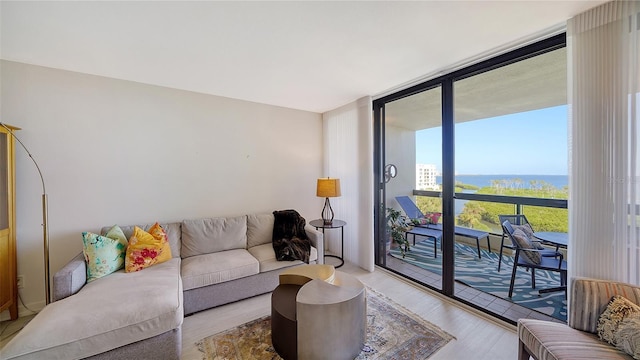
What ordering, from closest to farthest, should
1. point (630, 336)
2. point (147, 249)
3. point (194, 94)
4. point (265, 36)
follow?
point (630, 336)
point (265, 36)
point (147, 249)
point (194, 94)

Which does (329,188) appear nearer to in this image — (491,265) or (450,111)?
(450,111)

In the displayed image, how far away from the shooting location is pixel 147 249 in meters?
2.16

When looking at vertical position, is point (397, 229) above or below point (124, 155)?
below

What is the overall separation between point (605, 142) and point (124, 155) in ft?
13.8

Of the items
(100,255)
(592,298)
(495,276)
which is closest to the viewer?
(592,298)

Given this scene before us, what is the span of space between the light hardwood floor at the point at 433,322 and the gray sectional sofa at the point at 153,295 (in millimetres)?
129

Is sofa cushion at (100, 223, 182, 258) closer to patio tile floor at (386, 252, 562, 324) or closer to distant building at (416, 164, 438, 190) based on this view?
patio tile floor at (386, 252, 562, 324)

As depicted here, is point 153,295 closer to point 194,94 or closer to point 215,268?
point 215,268

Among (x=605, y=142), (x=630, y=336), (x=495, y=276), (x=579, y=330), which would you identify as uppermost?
(x=605, y=142)

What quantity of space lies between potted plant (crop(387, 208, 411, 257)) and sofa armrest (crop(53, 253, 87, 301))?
10.9ft

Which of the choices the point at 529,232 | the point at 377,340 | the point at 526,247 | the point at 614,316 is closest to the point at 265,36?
the point at 377,340

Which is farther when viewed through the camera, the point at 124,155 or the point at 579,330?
the point at 124,155

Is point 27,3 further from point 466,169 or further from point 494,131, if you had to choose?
point 494,131

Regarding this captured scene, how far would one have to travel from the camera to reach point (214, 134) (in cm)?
304
